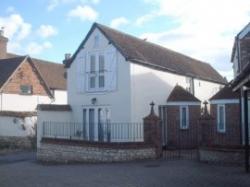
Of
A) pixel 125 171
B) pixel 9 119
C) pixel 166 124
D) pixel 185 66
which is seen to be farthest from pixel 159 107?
pixel 9 119

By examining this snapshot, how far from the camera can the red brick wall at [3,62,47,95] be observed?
36281 mm

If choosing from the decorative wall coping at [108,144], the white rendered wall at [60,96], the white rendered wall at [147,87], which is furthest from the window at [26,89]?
the decorative wall coping at [108,144]

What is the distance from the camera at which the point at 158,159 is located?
18.8 meters

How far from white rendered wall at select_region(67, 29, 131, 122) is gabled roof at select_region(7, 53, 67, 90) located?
15785mm

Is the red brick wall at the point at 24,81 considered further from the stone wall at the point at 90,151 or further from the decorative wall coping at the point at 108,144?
the decorative wall coping at the point at 108,144

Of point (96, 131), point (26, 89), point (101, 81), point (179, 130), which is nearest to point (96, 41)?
point (101, 81)

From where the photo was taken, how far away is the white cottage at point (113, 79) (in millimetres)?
23719

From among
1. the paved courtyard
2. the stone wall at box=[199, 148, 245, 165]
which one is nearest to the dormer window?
the paved courtyard

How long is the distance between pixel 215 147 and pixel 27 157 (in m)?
12.3

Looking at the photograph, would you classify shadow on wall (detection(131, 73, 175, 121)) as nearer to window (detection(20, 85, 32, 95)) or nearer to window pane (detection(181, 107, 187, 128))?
window pane (detection(181, 107, 187, 128))

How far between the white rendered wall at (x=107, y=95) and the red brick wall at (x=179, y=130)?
3217mm

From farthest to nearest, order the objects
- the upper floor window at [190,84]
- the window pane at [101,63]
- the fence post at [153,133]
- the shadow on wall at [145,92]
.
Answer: the upper floor window at [190,84], the window pane at [101,63], the shadow on wall at [145,92], the fence post at [153,133]

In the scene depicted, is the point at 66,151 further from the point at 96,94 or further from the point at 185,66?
the point at 185,66

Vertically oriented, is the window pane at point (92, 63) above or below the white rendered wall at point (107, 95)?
above
